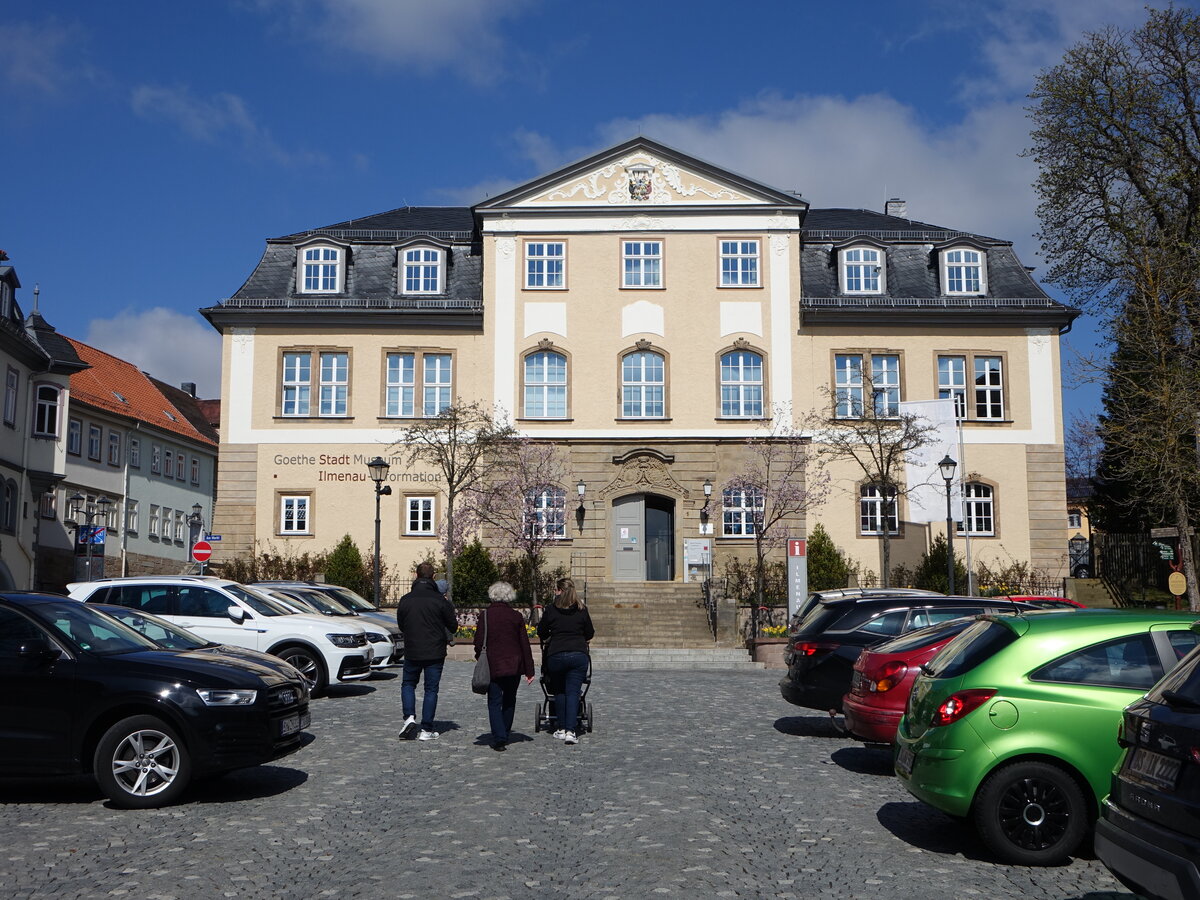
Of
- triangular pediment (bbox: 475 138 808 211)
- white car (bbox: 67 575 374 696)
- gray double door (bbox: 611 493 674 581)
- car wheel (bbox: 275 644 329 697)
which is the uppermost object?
triangular pediment (bbox: 475 138 808 211)

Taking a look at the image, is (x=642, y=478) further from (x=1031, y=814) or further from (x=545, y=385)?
(x=1031, y=814)

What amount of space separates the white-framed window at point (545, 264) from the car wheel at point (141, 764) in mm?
30742

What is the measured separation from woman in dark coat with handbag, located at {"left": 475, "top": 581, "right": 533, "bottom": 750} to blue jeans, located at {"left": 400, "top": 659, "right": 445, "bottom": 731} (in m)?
0.60

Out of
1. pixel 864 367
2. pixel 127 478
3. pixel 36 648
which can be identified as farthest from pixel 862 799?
pixel 127 478

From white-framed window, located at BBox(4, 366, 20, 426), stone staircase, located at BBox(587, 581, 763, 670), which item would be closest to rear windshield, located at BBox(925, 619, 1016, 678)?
stone staircase, located at BBox(587, 581, 763, 670)

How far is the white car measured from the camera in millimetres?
17625

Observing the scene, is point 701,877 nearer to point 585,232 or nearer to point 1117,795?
point 1117,795

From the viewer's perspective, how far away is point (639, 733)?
14.6 m

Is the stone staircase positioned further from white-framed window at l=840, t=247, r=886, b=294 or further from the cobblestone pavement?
the cobblestone pavement

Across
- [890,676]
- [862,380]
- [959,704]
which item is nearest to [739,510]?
[862,380]

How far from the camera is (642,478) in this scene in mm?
38781

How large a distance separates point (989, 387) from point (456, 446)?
1700 cm

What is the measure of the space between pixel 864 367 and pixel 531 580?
40.1 ft

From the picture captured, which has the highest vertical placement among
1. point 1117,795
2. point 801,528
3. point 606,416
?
point 606,416
